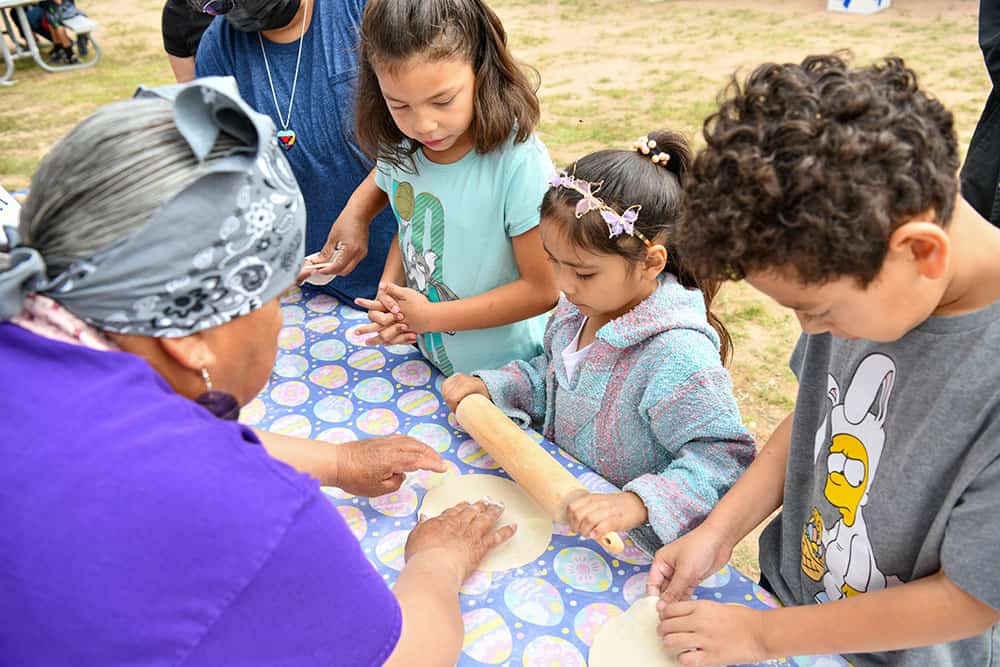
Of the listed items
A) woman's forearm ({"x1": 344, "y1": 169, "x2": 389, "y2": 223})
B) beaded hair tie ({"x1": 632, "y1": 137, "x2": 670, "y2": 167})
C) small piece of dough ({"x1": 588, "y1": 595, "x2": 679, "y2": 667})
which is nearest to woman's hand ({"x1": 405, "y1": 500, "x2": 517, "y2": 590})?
small piece of dough ({"x1": 588, "y1": 595, "x2": 679, "y2": 667})

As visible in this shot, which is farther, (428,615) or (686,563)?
(686,563)

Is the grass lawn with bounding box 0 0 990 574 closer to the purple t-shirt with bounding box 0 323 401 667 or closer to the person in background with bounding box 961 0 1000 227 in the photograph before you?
the person in background with bounding box 961 0 1000 227

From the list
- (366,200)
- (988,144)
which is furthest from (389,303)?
(988,144)

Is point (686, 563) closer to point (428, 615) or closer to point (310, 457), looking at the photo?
point (428, 615)

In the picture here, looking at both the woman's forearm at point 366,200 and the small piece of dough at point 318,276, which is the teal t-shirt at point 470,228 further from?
the small piece of dough at point 318,276

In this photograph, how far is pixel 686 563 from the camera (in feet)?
4.11

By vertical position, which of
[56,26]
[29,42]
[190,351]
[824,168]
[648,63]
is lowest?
[29,42]

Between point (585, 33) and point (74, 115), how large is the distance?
6.25 meters

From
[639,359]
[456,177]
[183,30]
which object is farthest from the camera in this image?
[183,30]

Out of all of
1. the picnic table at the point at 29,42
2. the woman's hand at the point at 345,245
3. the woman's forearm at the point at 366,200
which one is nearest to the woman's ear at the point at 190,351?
the woman's hand at the point at 345,245

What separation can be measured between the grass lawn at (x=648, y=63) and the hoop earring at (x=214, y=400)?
343 centimetres

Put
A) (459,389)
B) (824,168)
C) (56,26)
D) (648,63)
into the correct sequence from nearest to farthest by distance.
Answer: (824,168)
(459,389)
(648,63)
(56,26)

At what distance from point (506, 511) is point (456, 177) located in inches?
34.9

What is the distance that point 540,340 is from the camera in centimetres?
217
